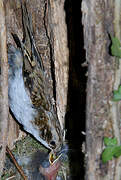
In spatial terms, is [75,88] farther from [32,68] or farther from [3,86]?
[3,86]

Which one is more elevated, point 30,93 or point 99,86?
point 99,86

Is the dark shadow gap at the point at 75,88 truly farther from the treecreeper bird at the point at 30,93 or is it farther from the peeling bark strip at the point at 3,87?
the peeling bark strip at the point at 3,87

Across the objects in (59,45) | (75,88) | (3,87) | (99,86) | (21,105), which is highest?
(59,45)

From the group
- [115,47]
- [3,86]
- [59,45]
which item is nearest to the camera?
[115,47]

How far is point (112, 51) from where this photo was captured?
1148 mm

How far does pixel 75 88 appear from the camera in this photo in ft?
6.64

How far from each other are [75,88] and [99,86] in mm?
823

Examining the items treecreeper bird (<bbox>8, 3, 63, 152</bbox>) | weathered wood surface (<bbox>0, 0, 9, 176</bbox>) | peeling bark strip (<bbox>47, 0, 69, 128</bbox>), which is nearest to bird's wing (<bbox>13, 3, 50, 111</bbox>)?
treecreeper bird (<bbox>8, 3, 63, 152</bbox>)

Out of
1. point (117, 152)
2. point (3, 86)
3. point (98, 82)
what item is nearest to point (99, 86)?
point (98, 82)

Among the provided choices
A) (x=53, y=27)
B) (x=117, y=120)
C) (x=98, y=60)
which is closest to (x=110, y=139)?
(x=117, y=120)

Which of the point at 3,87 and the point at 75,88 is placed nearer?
the point at 3,87

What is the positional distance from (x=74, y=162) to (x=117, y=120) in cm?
86

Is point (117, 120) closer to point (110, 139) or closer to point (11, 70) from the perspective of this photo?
point (110, 139)

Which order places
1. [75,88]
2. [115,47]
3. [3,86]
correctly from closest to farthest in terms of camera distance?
[115,47]
[3,86]
[75,88]
